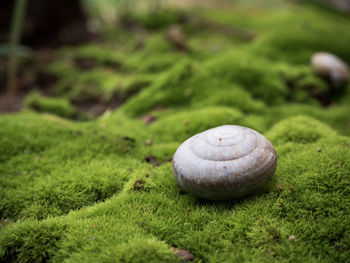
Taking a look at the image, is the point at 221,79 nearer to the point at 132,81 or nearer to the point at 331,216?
the point at 132,81

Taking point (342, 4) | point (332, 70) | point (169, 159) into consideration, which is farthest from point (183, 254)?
point (342, 4)

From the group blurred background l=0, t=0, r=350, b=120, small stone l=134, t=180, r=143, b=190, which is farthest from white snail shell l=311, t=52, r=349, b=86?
small stone l=134, t=180, r=143, b=190

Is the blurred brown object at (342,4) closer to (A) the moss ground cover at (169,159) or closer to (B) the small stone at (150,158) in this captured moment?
(A) the moss ground cover at (169,159)

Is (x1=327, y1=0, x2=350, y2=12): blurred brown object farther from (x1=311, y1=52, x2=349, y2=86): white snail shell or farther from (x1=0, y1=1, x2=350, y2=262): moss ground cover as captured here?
(x1=311, y1=52, x2=349, y2=86): white snail shell

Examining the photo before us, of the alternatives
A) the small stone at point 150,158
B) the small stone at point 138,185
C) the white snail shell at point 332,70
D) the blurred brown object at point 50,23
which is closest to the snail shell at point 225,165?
the small stone at point 138,185

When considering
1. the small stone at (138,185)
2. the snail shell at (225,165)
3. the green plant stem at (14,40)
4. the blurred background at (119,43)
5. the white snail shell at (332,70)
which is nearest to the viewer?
the snail shell at (225,165)
